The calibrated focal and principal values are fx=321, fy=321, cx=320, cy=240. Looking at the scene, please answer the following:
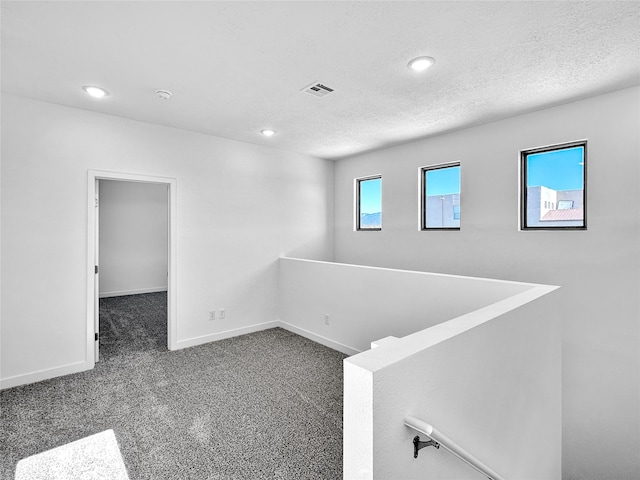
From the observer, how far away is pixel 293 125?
3.96 metres

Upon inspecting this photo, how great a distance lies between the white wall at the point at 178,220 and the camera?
310 centimetres

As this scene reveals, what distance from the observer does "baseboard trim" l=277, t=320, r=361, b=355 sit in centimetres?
400

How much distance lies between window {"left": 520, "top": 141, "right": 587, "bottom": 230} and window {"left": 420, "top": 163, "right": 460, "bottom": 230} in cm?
80

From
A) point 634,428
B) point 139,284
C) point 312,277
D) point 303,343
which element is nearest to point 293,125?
point 312,277

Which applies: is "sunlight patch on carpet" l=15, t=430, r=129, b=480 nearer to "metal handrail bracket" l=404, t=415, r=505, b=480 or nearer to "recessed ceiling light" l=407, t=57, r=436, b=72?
"metal handrail bracket" l=404, t=415, r=505, b=480

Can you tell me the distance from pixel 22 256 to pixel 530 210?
5284 millimetres

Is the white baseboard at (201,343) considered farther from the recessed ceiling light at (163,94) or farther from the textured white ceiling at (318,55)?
the recessed ceiling light at (163,94)

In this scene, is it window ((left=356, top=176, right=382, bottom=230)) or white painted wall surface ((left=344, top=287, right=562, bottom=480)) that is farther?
window ((left=356, top=176, right=382, bottom=230))

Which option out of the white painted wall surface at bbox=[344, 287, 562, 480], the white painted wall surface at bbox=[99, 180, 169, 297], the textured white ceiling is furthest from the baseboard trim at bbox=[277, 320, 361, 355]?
the white painted wall surface at bbox=[99, 180, 169, 297]

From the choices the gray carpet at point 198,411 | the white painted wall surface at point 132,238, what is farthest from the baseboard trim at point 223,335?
the white painted wall surface at point 132,238

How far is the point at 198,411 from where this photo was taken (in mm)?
2678

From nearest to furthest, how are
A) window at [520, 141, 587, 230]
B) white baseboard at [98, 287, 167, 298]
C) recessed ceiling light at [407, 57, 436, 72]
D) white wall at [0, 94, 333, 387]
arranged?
recessed ceiling light at [407, 57, 436, 72], white wall at [0, 94, 333, 387], window at [520, 141, 587, 230], white baseboard at [98, 287, 167, 298]

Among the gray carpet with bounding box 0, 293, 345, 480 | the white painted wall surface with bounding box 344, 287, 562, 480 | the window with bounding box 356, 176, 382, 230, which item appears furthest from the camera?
the window with bounding box 356, 176, 382, 230

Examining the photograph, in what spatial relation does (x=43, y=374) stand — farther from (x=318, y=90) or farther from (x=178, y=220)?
(x=318, y=90)
